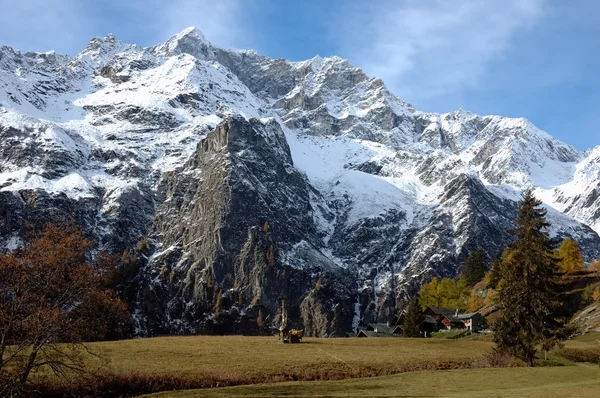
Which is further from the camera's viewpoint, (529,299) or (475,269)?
(475,269)


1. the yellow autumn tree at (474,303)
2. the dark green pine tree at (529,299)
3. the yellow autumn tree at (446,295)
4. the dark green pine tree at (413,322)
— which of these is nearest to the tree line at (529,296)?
the dark green pine tree at (529,299)

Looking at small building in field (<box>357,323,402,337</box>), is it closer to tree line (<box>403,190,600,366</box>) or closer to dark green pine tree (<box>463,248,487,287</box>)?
dark green pine tree (<box>463,248,487,287</box>)

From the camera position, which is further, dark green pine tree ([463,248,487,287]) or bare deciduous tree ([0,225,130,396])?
dark green pine tree ([463,248,487,287])

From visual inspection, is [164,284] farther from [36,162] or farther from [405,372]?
[405,372]

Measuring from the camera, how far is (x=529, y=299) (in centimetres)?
4572

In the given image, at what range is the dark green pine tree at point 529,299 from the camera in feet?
147

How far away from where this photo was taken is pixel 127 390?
34438mm

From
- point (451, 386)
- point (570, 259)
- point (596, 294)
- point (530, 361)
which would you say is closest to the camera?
point (451, 386)

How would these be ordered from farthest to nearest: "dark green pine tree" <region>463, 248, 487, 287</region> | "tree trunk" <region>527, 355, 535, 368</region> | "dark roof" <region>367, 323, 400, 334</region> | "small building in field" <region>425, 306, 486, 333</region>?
"dark green pine tree" <region>463, 248, 487, 287</region>, "dark roof" <region>367, 323, 400, 334</region>, "small building in field" <region>425, 306, 486, 333</region>, "tree trunk" <region>527, 355, 535, 368</region>

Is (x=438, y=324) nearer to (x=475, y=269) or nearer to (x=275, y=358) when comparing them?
(x=475, y=269)

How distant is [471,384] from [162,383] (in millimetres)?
19715

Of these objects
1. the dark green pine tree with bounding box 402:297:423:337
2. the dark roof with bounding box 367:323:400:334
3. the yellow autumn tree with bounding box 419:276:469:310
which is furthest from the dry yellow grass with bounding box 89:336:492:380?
the yellow autumn tree with bounding box 419:276:469:310

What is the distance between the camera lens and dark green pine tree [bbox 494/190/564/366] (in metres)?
44.8

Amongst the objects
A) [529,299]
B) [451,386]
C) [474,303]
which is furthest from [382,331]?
[451,386]
